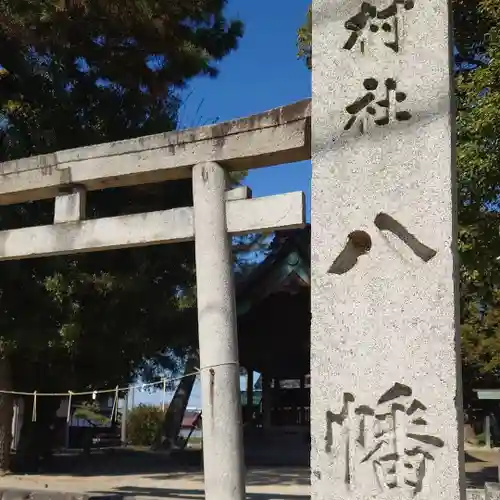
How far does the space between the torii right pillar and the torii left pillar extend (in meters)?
1.83

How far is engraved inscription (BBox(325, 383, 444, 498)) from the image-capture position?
301 cm

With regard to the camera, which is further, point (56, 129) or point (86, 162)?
point (56, 129)

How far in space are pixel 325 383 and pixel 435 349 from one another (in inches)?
21.4

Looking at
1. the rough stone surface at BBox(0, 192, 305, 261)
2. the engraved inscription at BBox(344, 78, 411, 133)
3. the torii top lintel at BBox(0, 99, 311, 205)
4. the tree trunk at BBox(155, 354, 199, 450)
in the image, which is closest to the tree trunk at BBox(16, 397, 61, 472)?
the tree trunk at BBox(155, 354, 199, 450)

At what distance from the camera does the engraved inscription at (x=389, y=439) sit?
301cm

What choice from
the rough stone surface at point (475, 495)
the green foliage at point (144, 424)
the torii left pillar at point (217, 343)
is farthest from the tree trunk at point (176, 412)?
the torii left pillar at point (217, 343)

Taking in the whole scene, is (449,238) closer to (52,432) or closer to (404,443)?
(404,443)

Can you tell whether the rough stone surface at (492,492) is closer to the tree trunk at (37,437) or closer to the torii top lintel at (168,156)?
the torii top lintel at (168,156)

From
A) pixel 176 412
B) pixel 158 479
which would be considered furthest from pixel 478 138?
pixel 176 412

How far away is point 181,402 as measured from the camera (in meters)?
15.4

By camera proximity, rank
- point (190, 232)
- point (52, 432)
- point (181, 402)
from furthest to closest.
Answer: point (181, 402)
point (52, 432)
point (190, 232)

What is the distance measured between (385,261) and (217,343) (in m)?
2.17

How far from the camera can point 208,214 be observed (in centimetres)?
533

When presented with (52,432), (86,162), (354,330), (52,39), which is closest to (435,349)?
(354,330)
